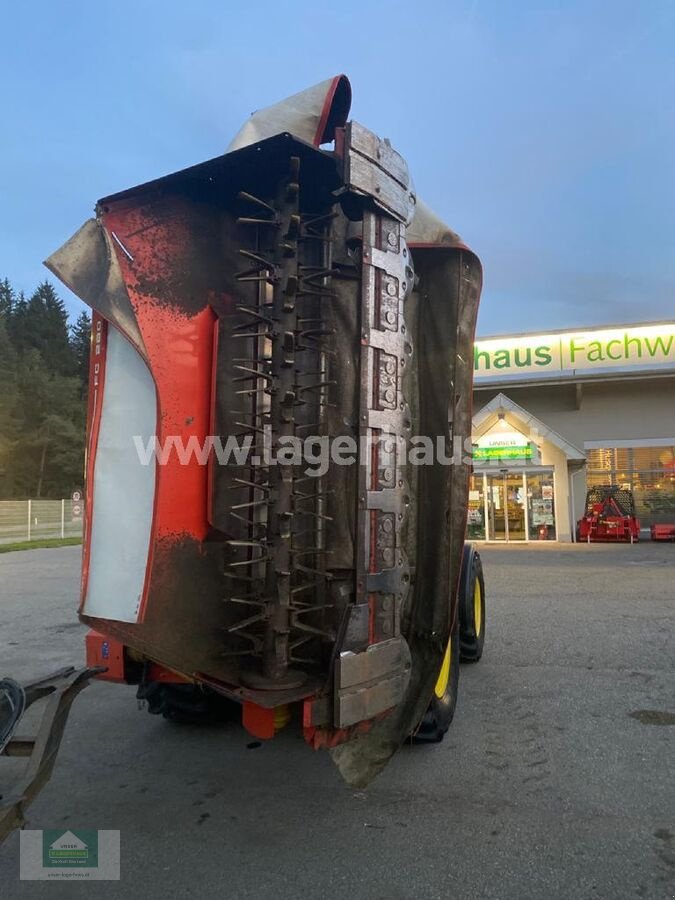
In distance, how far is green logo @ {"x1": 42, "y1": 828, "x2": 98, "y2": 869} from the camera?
272 centimetres

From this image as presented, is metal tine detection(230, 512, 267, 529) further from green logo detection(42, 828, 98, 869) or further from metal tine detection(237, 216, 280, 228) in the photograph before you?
green logo detection(42, 828, 98, 869)

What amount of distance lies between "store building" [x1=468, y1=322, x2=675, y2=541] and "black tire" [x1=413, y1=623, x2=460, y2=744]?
16.5 m

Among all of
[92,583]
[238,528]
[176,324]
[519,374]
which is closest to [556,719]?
[238,528]

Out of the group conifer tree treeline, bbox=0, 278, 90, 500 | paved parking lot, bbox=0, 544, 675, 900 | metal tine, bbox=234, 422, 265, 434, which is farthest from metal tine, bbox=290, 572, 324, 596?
conifer tree treeline, bbox=0, 278, 90, 500

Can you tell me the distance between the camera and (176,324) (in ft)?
9.09

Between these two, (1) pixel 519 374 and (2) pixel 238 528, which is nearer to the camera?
(2) pixel 238 528

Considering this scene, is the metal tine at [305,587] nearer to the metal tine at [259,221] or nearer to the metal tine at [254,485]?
the metal tine at [254,485]

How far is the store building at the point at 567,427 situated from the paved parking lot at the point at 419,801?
1504cm

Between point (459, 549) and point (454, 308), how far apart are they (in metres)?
1.25

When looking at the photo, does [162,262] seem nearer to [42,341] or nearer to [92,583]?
[92,583]

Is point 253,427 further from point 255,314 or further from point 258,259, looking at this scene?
point 258,259

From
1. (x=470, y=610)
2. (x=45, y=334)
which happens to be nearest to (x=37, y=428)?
(x=45, y=334)

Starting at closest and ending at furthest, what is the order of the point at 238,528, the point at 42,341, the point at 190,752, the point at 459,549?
Result: the point at 238,528 → the point at 459,549 → the point at 190,752 → the point at 42,341

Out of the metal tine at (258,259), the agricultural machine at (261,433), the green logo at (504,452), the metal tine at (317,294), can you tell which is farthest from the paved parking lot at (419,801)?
the green logo at (504,452)
